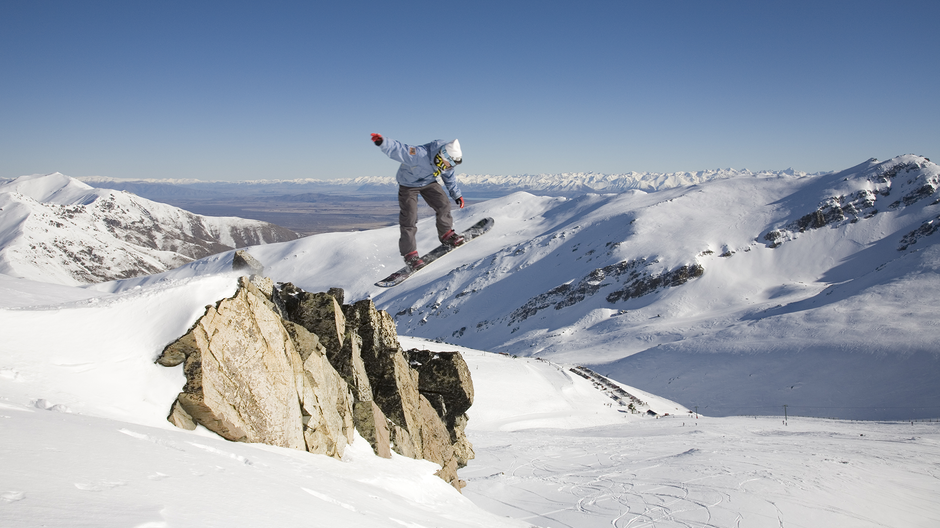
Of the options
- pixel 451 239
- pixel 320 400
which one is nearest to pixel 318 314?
pixel 320 400

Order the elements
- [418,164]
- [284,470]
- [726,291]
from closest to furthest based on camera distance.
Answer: [284,470]
[418,164]
[726,291]

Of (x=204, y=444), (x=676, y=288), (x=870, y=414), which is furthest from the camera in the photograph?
(x=676, y=288)

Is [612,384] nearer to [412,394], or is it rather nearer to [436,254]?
[412,394]

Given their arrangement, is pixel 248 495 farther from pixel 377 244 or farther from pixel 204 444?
pixel 377 244

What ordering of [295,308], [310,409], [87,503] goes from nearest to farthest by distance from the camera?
1. [87,503]
2. [310,409]
3. [295,308]

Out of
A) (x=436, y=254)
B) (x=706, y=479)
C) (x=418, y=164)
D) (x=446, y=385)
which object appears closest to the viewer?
(x=418, y=164)

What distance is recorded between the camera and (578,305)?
8981 centimetres

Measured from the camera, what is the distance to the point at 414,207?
1186 centimetres

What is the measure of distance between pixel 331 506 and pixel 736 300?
86.0m

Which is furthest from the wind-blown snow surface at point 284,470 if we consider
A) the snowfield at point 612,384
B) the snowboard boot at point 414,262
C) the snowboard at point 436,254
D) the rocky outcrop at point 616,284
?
the rocky outcrop at point 616,284

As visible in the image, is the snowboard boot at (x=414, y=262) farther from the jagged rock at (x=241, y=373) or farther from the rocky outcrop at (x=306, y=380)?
the jagged rock at (x=241, y=373)

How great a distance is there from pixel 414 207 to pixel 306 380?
485 centimetres

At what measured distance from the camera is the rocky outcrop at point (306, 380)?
28.7 ft

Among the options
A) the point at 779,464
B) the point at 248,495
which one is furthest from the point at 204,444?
the point at 779,464
